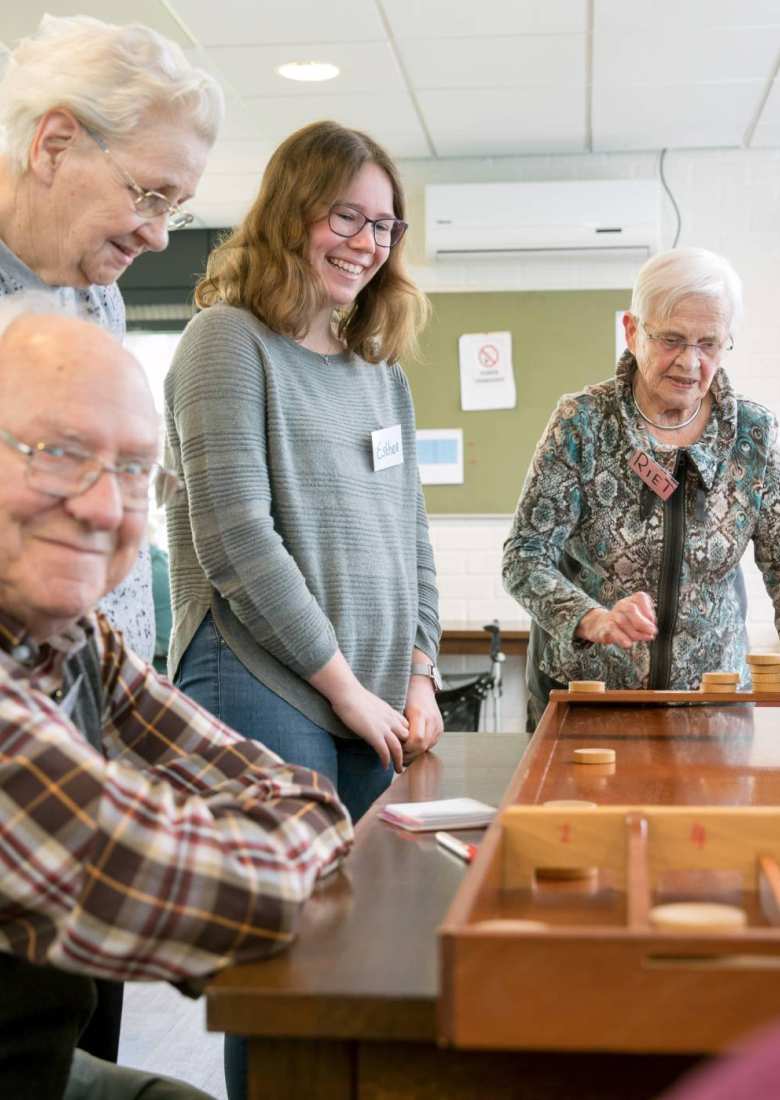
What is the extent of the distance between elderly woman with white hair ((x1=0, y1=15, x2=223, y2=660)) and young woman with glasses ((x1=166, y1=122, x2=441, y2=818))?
263 millimetres

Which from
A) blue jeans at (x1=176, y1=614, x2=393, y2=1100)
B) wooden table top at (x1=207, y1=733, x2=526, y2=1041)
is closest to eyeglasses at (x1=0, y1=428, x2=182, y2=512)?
wooden table top at (x1=207, y1=733, x2=526, y2=1041)

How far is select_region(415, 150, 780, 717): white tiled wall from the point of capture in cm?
632

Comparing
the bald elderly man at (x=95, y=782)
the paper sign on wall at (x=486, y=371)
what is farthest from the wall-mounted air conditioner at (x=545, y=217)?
the bald elderly man at (x=95, y=782)

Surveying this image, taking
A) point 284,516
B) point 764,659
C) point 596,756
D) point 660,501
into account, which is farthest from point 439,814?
point 660,501

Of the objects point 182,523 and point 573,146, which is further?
point 573,146

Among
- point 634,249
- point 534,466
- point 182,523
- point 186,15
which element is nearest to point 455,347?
point 634,249

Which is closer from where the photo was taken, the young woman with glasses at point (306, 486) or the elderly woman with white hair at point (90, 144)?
the elderly woman with white hair at point (90, 144)

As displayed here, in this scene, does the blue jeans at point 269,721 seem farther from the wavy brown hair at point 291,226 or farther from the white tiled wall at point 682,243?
the white tiled wall at point 682,243

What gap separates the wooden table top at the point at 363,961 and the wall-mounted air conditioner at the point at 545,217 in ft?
17.0

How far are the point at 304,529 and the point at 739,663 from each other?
0.94 meters

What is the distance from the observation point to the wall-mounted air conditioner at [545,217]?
623 centimetres

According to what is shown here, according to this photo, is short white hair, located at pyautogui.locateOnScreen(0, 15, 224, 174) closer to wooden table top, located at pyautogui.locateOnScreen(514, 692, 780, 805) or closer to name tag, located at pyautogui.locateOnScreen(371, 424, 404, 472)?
name tag, located at pyautogui.locateOnScreen(371, 424, 404, 472)

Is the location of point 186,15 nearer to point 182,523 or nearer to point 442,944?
point 182,523

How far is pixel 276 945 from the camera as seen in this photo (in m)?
1.04
